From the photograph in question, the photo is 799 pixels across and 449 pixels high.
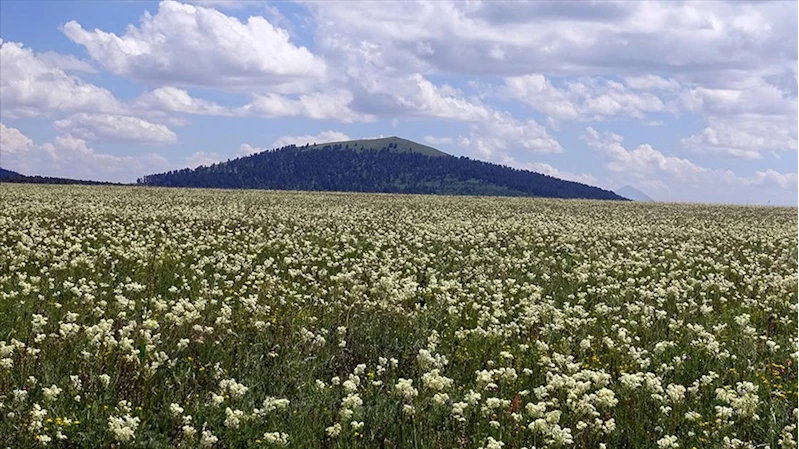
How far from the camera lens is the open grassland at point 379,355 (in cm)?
686

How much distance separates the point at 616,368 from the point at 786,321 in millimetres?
4448

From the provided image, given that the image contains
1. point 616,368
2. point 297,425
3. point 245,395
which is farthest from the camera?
point 616,368

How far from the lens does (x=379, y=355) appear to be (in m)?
9.67

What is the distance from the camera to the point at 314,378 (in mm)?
8578

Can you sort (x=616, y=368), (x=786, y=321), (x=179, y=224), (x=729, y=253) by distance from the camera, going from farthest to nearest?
(x=179, y=224) → (x=729, y=253) → (x=786, y=321) → (x=616, y=368)

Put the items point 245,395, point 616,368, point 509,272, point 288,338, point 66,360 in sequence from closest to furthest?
point 245,395 → point 66,360 → point 616,368 → point 288,338 → point 509,272

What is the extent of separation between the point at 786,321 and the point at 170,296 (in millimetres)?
10859

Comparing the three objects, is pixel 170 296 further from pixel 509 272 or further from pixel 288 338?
pixel 509 272

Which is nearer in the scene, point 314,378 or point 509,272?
point 314,378

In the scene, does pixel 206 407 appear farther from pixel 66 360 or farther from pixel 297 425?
pixel 66 360

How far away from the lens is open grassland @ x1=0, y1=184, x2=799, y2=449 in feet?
22.5

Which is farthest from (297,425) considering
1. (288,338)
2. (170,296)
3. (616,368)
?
(170,296)

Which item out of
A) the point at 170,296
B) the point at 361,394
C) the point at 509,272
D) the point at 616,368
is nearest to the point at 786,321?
the point at 616,368

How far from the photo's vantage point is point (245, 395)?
25.2 ft
